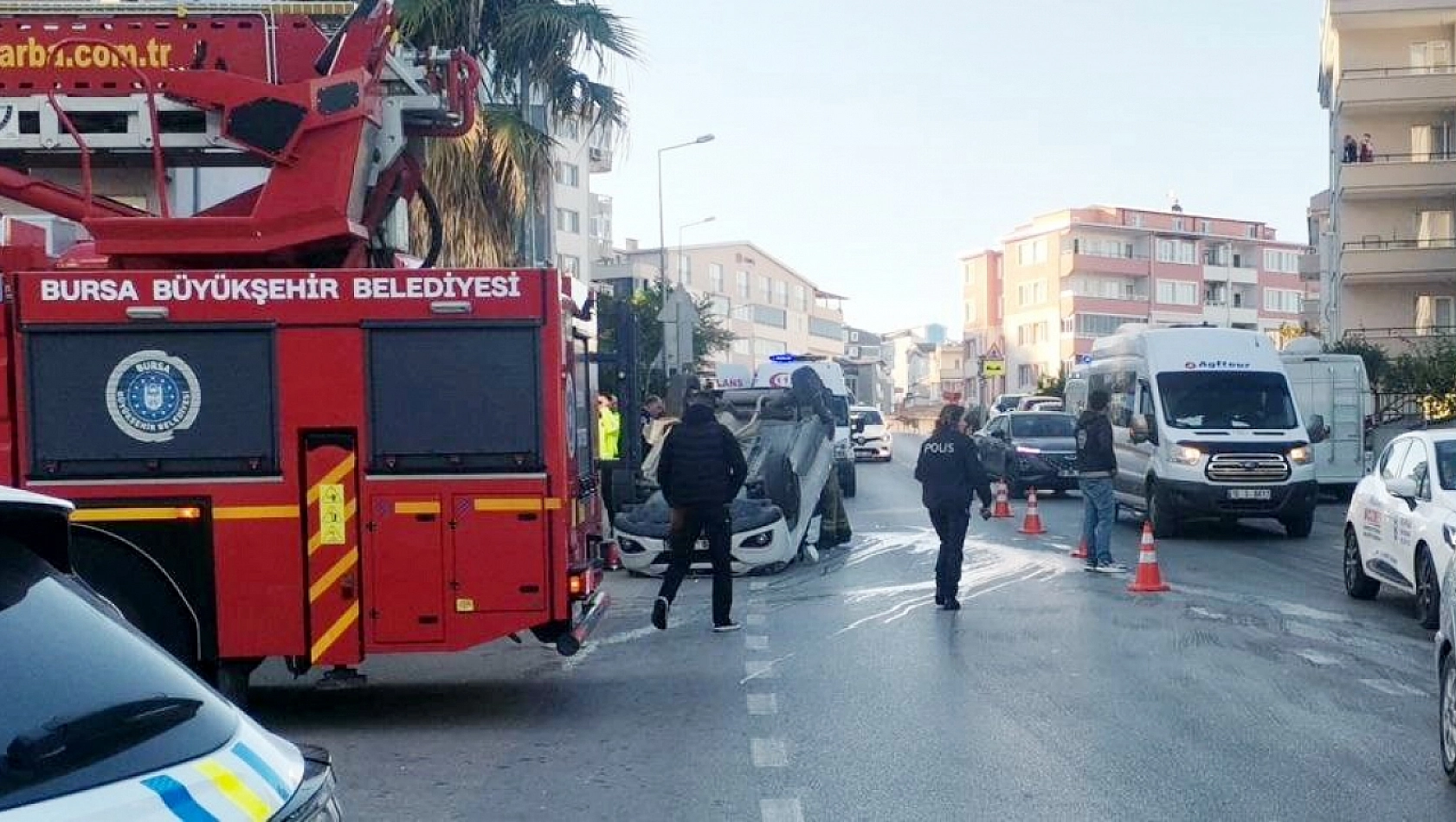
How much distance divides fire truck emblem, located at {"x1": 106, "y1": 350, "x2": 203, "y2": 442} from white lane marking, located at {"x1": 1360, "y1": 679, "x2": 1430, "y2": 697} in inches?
284

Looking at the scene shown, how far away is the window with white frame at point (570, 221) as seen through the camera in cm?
7869

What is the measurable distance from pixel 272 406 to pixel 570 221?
7119 cm

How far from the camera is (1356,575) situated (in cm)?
1521

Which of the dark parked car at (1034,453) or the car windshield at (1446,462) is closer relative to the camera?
the car windshield at (1446,462)

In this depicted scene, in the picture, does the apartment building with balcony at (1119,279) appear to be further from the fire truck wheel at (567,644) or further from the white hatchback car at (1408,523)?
the fire truck wheel at (567,644)

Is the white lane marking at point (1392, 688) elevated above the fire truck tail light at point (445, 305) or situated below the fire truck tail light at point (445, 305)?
below

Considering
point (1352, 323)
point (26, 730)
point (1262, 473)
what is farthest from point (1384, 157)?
point (26, 730)

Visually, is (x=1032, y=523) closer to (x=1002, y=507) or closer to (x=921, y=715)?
(x=1002, y=507)

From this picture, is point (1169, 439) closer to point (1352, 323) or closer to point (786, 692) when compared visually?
point (786, 692)

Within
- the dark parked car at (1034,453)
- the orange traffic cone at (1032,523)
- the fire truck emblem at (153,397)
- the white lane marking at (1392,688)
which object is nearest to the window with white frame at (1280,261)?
the dark parked car at (1034,453)

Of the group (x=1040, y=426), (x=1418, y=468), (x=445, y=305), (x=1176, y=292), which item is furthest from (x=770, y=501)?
(x=1176, y=292)

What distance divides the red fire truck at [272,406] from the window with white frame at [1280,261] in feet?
357

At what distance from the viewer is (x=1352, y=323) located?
5284cm

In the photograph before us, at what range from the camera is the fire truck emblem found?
945 cm
